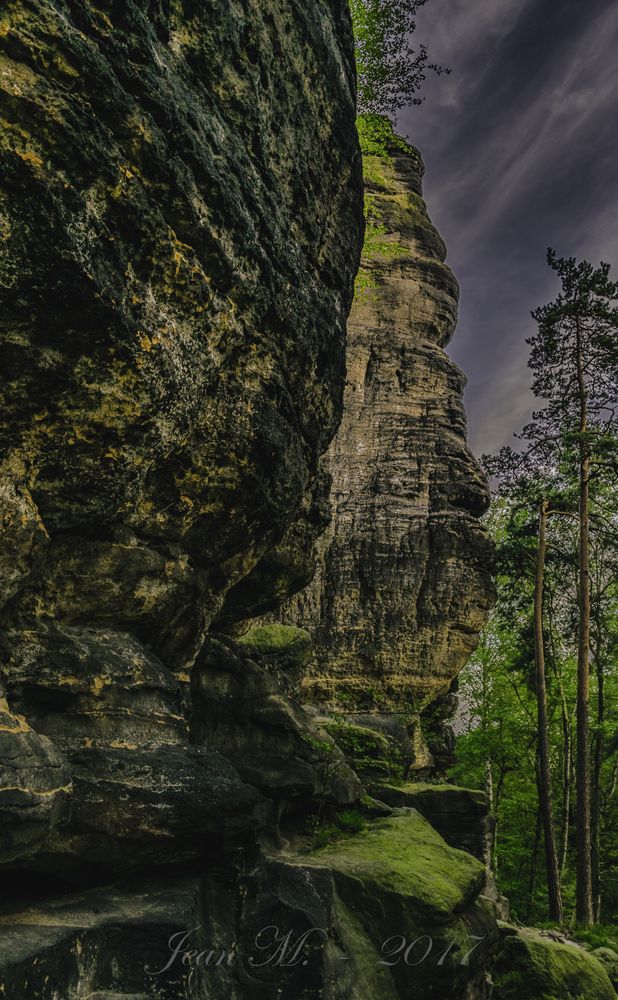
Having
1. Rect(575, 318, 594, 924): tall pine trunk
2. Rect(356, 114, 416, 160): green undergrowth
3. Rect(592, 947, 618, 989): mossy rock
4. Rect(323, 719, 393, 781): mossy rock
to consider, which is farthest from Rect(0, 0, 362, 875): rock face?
Rect(575, 318, 594, 924): tall pine trunk

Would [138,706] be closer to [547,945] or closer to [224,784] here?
[224,784]

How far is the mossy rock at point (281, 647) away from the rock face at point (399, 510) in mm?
7243

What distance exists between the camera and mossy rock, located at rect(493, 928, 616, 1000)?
8680 mm

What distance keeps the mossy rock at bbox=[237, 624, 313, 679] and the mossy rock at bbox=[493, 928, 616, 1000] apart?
486 centimetres

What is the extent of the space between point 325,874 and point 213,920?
1639 mm

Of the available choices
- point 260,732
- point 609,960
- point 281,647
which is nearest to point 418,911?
point 260,732

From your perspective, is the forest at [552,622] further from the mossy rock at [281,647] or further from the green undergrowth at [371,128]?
the mossy rock at [281,647]

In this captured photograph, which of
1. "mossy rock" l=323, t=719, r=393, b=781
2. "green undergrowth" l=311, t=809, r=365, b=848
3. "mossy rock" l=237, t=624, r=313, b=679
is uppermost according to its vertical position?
"mossy rock" l=237, t=624, r=313, b=679

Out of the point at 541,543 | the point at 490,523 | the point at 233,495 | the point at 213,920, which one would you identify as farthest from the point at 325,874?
the point at 490,523

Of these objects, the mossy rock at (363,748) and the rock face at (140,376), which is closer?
the rock face at (140,376)

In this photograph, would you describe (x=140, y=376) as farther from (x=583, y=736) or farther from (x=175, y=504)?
(x=583, y=736)

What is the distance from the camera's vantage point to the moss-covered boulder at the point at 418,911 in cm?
635

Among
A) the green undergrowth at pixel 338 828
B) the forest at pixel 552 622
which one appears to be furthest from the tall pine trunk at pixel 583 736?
the green undergrowth at pixel 338 828

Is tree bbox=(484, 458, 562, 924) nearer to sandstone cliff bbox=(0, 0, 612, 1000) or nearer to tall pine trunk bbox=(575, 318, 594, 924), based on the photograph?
tall pine trunk bbox=(575, 318, 594, 924)
